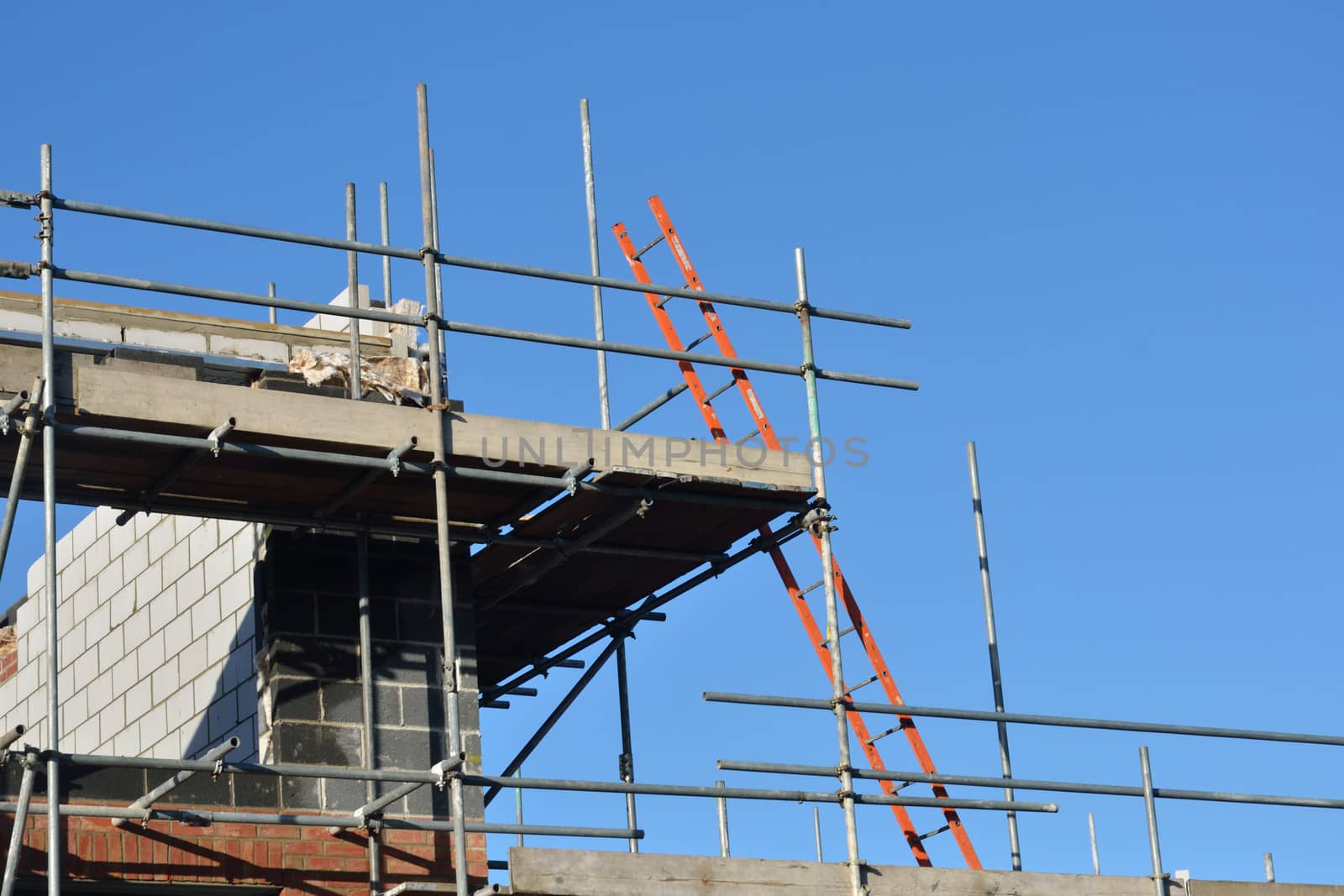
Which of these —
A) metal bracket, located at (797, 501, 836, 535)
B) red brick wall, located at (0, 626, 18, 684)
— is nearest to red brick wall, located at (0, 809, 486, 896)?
metal bracket, located at (797, 501, 836, 535)

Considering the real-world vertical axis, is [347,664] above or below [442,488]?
below

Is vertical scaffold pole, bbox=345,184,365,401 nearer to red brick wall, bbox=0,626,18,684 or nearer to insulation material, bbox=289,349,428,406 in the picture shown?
insulation material, bbox=289,349,428,406

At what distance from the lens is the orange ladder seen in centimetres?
1232

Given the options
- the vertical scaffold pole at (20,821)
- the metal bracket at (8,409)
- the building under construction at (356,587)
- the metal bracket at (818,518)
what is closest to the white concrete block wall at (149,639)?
the building under construction at (356,587)

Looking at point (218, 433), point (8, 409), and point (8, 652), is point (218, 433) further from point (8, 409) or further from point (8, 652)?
point (8, 652)

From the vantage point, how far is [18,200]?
10.4 meters

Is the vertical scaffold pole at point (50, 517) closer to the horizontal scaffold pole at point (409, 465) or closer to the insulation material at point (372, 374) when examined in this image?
the horizontal scaffold pole at point (409, 465)

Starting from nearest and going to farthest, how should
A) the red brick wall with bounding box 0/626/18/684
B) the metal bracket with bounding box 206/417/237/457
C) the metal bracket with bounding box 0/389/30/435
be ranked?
the metal bracket with bounding box 0/389/30/435 → the metal bracket with bounding box 206/417/237/457 → the red brick wall with bounding box 0/626/18/684

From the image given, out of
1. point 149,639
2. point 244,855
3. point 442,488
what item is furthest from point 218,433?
point 149,639

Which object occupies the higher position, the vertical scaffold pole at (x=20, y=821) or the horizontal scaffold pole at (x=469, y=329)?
the horizontal scaffold pole at (x=469, y=329)

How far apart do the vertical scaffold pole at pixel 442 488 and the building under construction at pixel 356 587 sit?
0.02 metres

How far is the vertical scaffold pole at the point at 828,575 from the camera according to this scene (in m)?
11.0

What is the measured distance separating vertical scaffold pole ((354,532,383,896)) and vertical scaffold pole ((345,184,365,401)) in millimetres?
938

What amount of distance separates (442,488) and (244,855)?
216 centimetres
